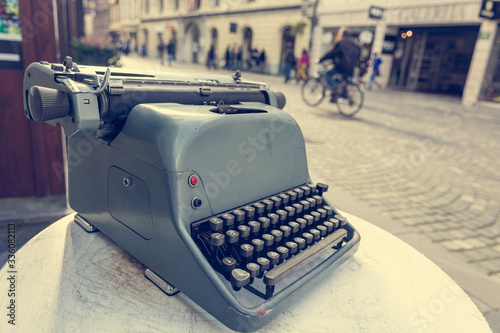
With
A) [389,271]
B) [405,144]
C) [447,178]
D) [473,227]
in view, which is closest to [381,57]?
[405,144]

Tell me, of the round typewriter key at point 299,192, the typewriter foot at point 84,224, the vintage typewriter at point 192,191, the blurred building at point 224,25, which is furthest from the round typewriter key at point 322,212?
the blurred building at point 224,25

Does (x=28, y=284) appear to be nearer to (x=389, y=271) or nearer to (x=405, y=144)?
(x=389, y=271)

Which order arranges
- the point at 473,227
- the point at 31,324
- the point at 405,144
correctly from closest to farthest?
the point at 31,324 → the point at 473,227 → the point at 405,144

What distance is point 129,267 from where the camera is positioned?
1.24 meters

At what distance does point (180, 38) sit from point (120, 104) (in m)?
29.4

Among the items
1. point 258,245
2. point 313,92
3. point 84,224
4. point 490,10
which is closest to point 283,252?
point 258,245

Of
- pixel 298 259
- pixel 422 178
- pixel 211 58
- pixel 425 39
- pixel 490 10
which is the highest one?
pixel 490 10

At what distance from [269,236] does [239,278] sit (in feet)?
0.76

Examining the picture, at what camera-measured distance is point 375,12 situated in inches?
568

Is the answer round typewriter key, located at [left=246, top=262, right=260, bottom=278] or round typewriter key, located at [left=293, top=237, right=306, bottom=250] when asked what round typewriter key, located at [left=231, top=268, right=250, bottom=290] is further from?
round typewriter key, located at [left=293, top=237, right=306, bottom=250]

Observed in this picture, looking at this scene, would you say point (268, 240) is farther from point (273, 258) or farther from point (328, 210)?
point (328, 210)

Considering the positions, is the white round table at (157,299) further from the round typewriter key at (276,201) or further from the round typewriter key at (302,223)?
the round typewriter key at (276,201)

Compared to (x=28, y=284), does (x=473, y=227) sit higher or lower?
lower

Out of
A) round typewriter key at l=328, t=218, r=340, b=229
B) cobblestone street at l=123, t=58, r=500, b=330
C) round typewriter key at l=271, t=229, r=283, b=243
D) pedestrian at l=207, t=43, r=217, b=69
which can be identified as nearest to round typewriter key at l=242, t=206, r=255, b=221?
round typewriter key at l=271, t=229, r=283, b=243
